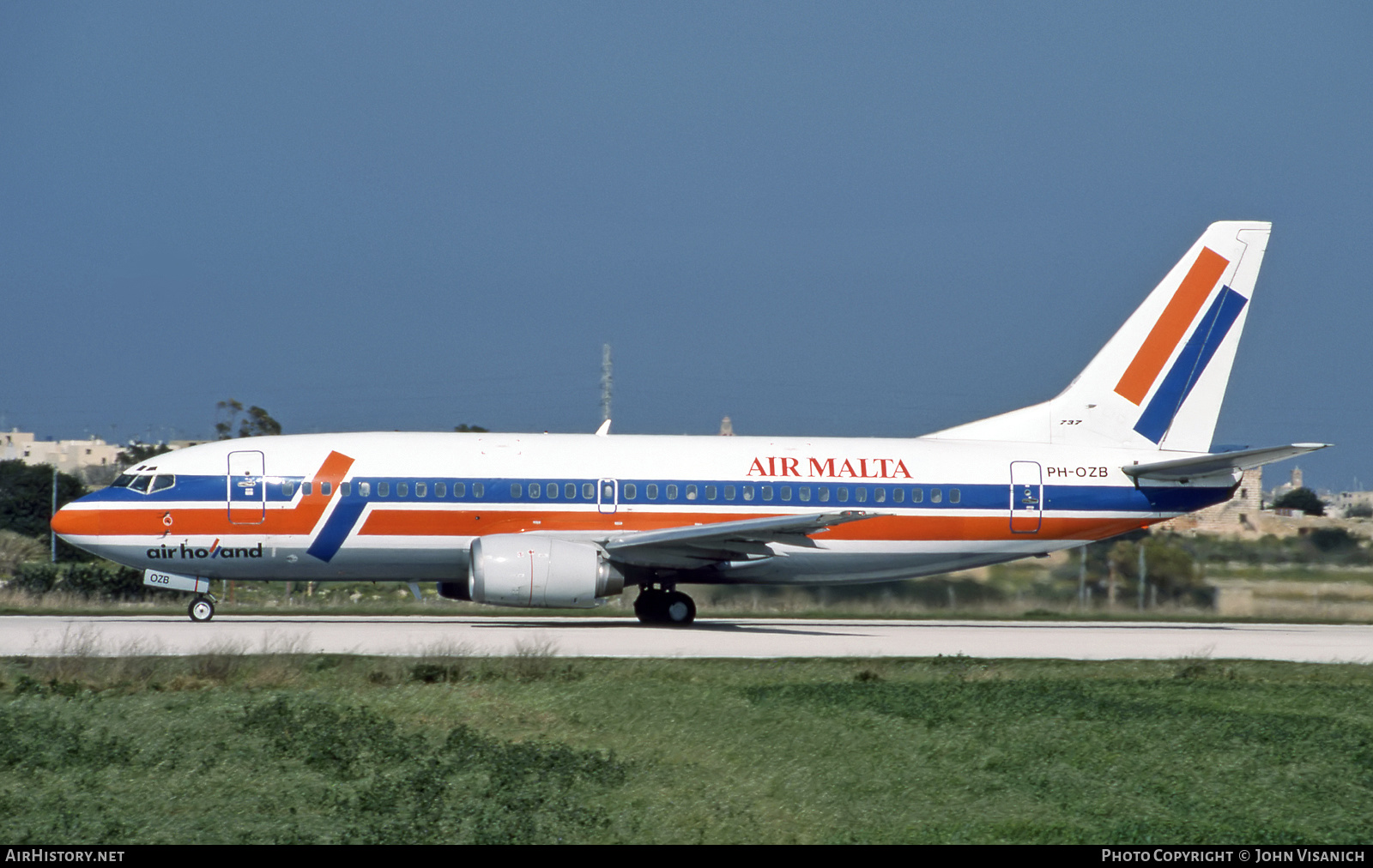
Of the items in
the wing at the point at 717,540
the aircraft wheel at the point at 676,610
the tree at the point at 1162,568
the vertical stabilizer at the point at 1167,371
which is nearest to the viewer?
the wing at the point at 717,540

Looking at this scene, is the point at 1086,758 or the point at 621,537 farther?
the point at 621,537

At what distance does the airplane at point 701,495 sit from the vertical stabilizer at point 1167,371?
1.6 inches

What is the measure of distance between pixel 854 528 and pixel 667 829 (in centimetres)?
1655

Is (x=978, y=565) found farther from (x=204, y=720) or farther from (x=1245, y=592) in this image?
(x=204, y=720)

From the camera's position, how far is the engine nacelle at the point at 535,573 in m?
22.5

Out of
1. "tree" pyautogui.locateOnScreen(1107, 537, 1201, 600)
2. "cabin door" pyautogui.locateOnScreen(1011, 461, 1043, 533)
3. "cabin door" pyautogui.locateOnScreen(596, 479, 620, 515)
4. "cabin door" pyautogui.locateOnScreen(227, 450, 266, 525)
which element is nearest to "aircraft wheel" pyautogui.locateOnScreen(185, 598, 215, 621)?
"cabin door" pyautogui.locateOnScreen(227, 450, 266, 525)

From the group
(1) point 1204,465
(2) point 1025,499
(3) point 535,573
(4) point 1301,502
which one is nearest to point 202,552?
(3) point 535,573

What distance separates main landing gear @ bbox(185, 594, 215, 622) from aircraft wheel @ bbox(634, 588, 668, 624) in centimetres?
781

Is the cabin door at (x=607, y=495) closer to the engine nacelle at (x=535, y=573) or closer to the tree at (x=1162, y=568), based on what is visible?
the engine nacelle at (x=535, y=573)

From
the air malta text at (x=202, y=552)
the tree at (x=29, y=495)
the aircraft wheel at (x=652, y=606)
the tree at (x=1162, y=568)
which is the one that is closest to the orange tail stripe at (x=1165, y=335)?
the tree at (x=1162, y=568)

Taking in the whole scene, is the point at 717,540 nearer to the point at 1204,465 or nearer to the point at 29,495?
the point at 1204,465
